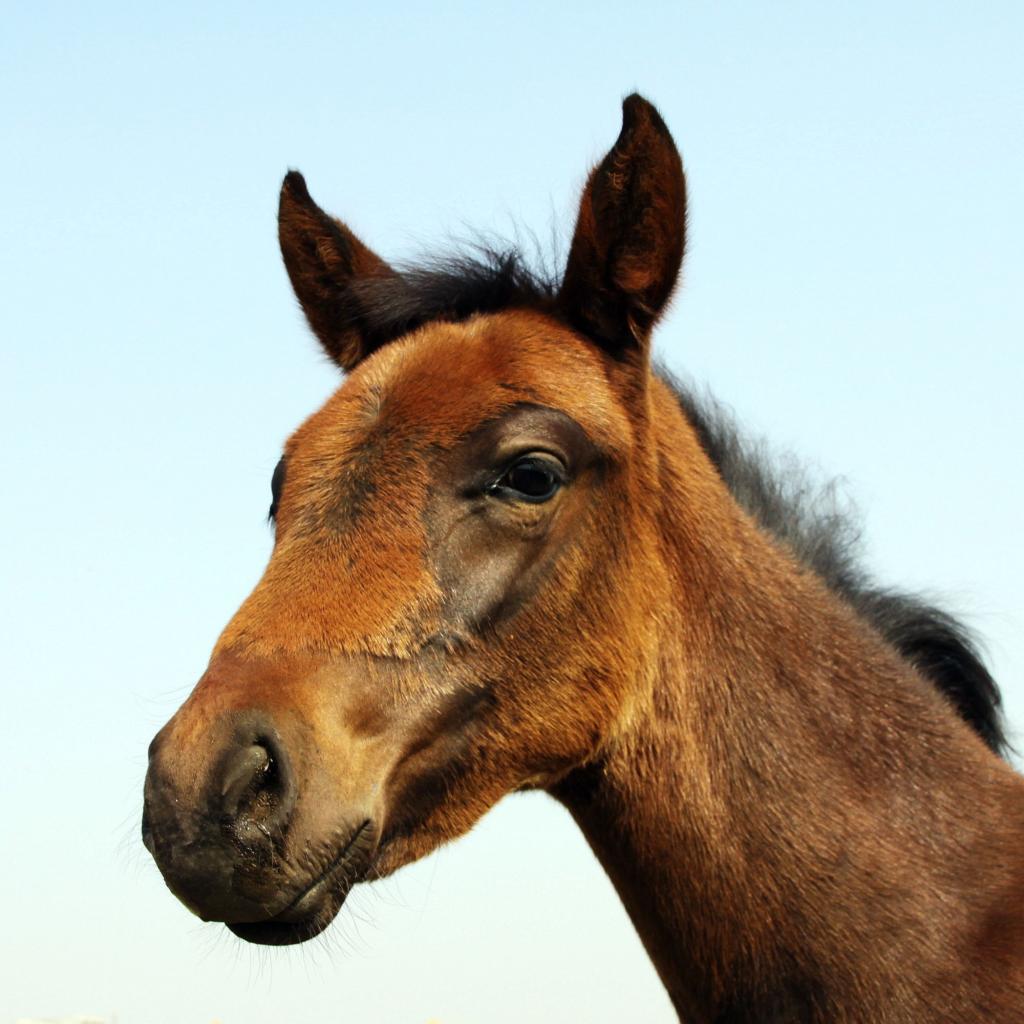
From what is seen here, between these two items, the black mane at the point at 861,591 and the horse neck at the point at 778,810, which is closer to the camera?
the horse neck at the point at 778,810

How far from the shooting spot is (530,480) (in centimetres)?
435

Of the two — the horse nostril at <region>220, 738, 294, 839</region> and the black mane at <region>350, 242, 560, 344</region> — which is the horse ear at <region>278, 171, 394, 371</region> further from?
the horse nostril at <region>220, 738, 294, 839</region>

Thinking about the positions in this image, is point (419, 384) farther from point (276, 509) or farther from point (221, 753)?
point (221, 753)

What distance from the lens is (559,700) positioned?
4.30m

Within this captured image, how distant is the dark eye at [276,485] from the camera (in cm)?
466

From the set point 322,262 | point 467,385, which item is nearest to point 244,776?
point 467,385

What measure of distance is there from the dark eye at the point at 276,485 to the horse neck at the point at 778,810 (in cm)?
125

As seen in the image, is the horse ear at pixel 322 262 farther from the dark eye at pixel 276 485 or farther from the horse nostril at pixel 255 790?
the horse nostril at pixel 255 790

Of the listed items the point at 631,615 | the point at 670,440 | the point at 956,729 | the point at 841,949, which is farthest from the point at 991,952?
the point at 670,440

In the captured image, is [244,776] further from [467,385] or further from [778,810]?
[778,810]

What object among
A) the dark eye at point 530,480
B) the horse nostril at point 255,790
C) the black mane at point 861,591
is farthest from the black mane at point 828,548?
the horse nostril at point 255,790

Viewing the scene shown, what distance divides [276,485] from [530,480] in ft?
3.13

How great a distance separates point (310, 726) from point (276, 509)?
125 cm

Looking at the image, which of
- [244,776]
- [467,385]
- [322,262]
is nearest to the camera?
[244,776]
